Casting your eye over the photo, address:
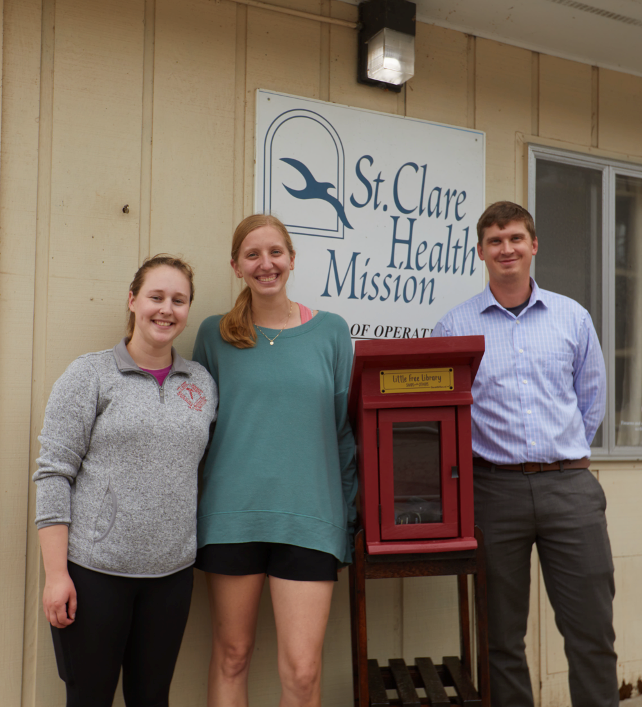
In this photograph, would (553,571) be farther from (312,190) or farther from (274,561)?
(312,190)

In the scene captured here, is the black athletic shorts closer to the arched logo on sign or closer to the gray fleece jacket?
the gray fleece jacket

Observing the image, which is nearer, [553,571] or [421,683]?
[553,571]

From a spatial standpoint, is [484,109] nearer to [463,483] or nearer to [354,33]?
[354,33]

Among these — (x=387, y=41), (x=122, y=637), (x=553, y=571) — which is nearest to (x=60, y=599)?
(x=122, y=637)

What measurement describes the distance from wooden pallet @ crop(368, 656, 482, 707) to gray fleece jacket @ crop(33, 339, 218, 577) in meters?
0.80

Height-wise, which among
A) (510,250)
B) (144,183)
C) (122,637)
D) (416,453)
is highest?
(144,183)

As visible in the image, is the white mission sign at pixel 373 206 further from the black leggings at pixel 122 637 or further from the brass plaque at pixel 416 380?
the black leggings at pixel 122 637

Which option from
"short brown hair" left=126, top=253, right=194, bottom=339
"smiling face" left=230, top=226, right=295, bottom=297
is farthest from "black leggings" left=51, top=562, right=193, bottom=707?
"smiling face" left=230, top=226, right=295, bottom=297

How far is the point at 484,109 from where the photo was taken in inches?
105

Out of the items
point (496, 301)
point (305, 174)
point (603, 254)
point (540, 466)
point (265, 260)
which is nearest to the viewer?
point (265, 260)

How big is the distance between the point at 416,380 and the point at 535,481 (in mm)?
527

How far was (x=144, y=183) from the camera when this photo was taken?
7.01ft

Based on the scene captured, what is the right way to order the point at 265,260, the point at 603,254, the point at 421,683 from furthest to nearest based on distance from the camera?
the point at 603,254 → the point at 421,683 → the point at 265,260

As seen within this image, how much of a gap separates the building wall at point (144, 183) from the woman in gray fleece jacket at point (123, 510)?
426mm
